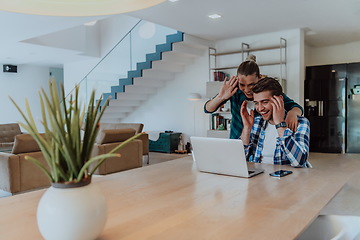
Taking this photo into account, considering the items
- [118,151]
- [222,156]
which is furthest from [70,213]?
[118,151]

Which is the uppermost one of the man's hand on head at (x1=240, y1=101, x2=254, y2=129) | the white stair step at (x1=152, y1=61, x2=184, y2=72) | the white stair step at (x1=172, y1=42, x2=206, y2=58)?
the white stair step at (x1=172, y1=42, x2=206, y2=58)

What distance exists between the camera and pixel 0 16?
5.11 metres

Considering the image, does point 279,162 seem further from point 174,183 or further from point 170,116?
point 170,116

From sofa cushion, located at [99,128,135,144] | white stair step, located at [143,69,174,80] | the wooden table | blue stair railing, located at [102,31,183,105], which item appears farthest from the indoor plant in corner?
white stair step, located at [143,69,174,80]

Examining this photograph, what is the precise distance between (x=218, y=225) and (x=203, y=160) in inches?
33.2

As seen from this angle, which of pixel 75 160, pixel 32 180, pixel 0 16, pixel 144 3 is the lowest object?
pixel 32 180

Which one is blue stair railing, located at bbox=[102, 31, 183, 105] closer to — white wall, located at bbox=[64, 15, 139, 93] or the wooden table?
white wall, located at bbox=[64, 15, 139, 93]

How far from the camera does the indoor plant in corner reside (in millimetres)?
902

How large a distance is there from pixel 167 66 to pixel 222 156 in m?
6.50

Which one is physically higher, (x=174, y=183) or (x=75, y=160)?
(x=75, y=160)

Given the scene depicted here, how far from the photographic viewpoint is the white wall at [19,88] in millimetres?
10492

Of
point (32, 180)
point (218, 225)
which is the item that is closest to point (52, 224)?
point (218, 225)

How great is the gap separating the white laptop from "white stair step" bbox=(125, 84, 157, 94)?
6.54 metres

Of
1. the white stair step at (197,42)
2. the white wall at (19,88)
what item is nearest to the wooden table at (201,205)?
the white stair step at (197,42)
